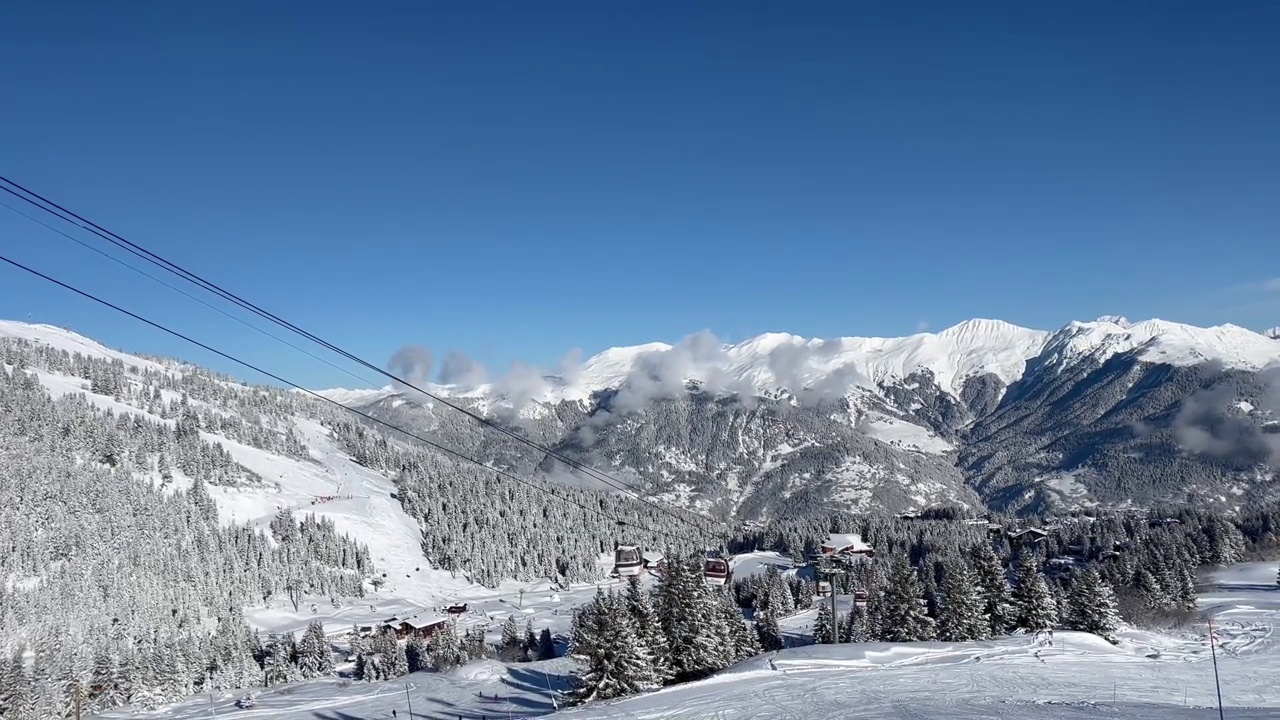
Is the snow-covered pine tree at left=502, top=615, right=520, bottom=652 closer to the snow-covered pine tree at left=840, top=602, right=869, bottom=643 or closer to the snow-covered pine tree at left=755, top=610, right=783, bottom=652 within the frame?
the snow-covered pine tree at left=755, top=610, right=783, bottom=652

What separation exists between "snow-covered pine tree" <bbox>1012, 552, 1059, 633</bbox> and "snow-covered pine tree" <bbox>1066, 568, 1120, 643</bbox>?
165cm

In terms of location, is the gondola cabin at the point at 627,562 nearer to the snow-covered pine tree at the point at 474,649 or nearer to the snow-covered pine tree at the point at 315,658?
the snow-covered pine tree at the point at 474,649

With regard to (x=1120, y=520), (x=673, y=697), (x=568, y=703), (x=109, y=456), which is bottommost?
(x=1120, y=520)

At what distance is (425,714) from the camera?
185 feet

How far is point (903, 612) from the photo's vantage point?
5922 cm

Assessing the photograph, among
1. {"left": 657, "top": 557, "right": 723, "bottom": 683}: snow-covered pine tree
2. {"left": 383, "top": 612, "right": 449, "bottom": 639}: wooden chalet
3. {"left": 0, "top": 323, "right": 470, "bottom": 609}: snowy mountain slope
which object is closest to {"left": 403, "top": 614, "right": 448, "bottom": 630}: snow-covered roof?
{"left": 383, "top": 612, "right": 449, "bottom": 639}: wooden chalet

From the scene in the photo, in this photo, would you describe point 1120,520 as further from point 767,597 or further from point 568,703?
point 568,703

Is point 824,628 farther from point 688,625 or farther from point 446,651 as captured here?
point 446,651

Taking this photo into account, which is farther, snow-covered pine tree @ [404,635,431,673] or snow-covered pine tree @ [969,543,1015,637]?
snow-covered pine tree @ [404,635,431,673]

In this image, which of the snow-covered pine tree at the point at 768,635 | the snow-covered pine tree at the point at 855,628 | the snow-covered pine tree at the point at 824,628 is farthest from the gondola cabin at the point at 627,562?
the snow-covered pine tree at the point at 855,628

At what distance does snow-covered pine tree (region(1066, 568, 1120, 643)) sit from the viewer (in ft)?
180

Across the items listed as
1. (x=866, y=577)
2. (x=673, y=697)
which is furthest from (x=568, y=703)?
(x=866, y=577)

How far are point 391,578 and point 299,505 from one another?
117 feet

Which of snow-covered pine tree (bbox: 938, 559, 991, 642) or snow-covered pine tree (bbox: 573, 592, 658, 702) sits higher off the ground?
snow-covered pine tree (bbox: 573, 592, 658, 702)
